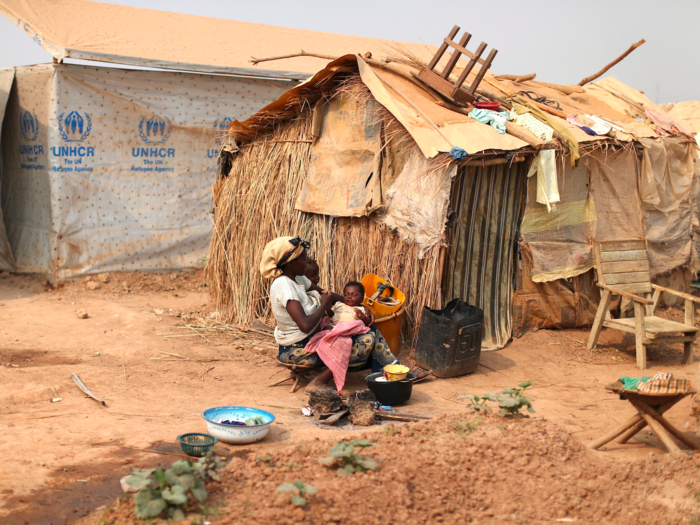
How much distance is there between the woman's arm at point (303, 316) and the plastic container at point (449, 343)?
108cm

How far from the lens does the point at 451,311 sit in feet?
18.3

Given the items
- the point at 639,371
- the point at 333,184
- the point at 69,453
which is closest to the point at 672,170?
the point at 639,371

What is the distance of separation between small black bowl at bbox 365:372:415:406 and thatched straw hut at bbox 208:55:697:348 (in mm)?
1282

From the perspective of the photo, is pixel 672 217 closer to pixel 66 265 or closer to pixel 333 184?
pixel 333 184

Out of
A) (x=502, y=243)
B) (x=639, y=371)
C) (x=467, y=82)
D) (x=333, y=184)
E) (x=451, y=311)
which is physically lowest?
(x=639, y=371)

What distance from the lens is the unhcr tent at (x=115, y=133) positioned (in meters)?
8.37

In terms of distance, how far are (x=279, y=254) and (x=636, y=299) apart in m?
3.28

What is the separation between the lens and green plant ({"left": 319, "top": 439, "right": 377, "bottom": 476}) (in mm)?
2881

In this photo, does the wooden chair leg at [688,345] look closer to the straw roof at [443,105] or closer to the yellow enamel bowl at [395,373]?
the straw roof at [443,105]

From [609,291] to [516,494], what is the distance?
3.49 metres

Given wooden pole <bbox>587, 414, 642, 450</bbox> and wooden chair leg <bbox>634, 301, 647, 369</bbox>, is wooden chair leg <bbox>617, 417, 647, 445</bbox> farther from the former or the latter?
wooden chair leg <bbox>634, 301, 647, 369</bbox>

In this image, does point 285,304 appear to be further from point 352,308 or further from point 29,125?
point 29,125

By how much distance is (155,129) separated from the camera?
9047 mm

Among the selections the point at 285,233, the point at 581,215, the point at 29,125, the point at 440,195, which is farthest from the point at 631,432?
the point at 29,125
